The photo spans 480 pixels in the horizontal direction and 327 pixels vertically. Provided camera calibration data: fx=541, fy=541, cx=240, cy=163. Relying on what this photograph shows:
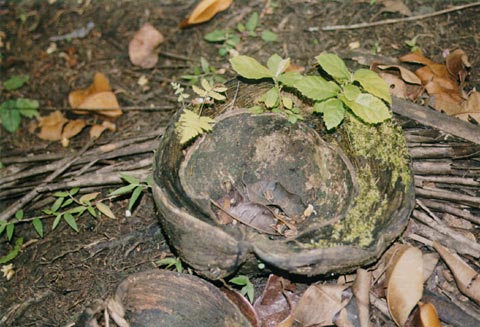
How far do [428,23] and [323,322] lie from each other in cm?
212

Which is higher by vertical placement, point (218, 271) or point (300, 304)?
point (218, 271)

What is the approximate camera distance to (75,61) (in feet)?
12.8

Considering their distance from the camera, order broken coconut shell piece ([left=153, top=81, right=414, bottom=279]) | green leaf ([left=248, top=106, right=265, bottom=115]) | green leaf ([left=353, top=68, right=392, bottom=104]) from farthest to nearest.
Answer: green leaf ([left=248, top=106, right=265, bottom=115]) < green leaf ([left=353, top=68, right=392, bottom=104]) < broken coconut shell piece ([left=153, top=81, right=414, bottom=279])

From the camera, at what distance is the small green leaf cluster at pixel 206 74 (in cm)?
343

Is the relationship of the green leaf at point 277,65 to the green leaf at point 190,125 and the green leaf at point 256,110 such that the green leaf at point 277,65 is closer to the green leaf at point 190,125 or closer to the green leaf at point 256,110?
the green leaf at point 256,110

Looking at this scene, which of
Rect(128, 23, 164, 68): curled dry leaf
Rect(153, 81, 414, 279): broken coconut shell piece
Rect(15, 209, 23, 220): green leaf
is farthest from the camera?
Rect(128, 23, 164, 68): curled dry leaf

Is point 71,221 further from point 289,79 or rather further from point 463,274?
point 463,274

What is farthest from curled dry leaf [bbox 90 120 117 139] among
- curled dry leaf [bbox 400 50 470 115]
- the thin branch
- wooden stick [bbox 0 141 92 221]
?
curled dry leaf [bbox 400 50 470 115]

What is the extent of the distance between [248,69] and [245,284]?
97 centimetres

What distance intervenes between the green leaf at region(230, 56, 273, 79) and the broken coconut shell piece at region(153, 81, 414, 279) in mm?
117

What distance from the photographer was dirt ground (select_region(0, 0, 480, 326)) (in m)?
2.67

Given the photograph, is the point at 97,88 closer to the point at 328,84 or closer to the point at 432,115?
the point at 328,84

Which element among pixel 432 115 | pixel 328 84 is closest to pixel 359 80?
pixel 328 84

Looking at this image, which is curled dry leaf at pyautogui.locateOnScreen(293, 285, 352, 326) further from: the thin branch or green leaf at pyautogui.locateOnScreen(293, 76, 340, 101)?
the thin branch
